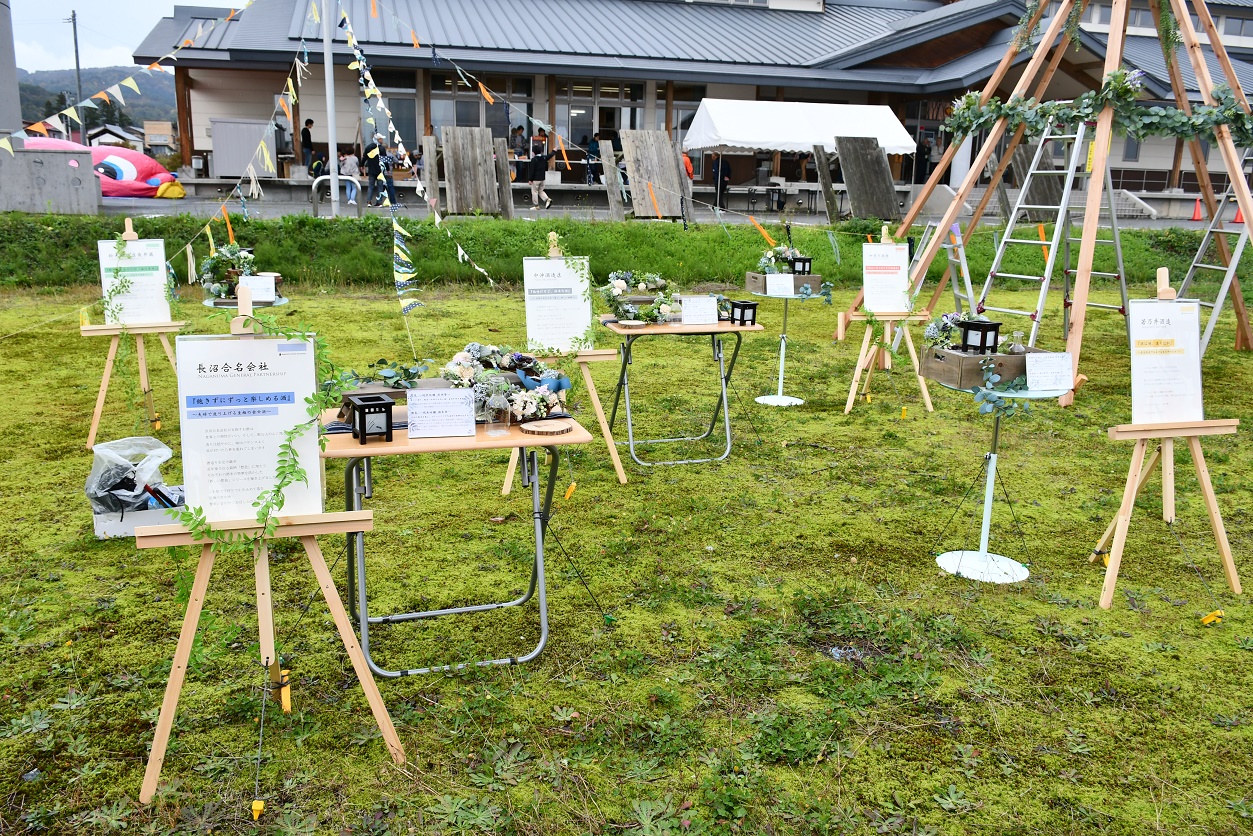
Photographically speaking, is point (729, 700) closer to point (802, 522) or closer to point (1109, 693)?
point (1109, 693)

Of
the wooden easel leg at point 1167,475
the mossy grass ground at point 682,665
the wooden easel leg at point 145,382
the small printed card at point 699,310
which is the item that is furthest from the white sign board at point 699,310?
the wooden easel leg at point 145,382

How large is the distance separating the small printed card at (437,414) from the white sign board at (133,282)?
3.63m

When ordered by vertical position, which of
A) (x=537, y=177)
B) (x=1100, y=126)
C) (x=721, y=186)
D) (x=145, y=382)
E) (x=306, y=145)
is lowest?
(x=145, y=382)

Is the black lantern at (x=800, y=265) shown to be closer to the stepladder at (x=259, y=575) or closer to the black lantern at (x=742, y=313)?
the black lantern at (x=742, y=313)

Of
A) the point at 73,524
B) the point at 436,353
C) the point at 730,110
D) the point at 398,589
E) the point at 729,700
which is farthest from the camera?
the point at 730,110

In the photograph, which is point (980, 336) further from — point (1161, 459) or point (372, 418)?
point (372, 418)

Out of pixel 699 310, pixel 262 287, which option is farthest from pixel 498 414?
pixel 262 287

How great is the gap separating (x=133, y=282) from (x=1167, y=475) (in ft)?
20.2

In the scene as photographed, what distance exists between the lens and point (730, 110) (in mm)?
18984

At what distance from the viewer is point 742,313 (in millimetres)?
5898

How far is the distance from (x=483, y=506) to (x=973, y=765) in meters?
3.03

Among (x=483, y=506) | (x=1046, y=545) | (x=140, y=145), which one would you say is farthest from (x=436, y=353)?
(x=140, y=145)

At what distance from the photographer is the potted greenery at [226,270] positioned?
7109mm

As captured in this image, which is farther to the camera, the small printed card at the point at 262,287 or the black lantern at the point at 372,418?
the small printed card at the point at 262,287
